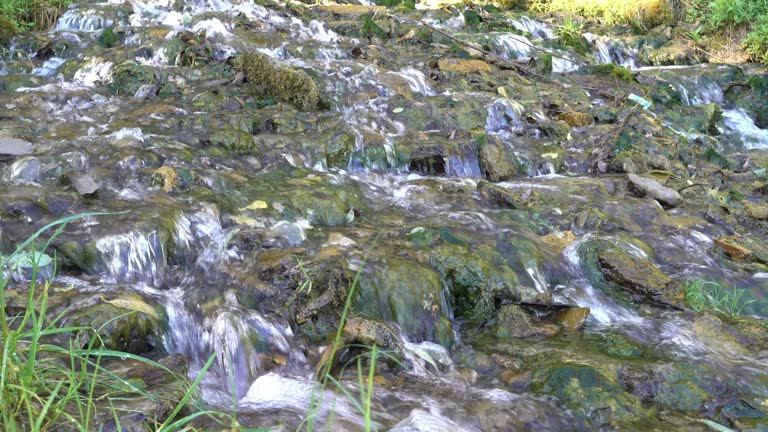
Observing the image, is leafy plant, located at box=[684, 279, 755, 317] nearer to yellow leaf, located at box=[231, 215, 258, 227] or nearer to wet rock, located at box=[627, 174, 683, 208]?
wet rock, located at box=[627, 174, 683, 208]

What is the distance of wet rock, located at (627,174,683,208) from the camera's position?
5.63 metres

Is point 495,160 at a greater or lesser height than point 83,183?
lesser

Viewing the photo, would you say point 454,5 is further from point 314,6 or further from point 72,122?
point 72,122

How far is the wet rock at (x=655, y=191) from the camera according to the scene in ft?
18.5

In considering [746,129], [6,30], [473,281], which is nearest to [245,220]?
[473,281]

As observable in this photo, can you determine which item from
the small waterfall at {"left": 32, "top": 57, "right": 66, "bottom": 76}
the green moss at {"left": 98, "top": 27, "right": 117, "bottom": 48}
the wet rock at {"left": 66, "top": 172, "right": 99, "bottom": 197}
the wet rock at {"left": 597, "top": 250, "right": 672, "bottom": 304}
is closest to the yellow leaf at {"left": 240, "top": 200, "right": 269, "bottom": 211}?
the wet rock at {"left": 66, "top": 172, "right": 99, "bottom": 197}

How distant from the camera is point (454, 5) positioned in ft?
42.2

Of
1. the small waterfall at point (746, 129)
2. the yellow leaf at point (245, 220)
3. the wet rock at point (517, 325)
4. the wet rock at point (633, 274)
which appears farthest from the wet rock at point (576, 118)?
the yellow leaf at point (245, 220)

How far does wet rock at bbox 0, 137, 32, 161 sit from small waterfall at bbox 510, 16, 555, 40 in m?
9.16

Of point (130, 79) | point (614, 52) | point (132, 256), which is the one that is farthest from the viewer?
point (614, 52)

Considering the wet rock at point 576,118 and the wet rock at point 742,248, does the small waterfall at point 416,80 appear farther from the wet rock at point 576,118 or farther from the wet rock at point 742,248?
the wet rock at point 742,248

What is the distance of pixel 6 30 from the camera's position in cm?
801

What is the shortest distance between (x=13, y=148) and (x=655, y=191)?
5.45 meters

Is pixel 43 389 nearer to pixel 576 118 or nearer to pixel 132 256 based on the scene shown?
pixel 132 256
